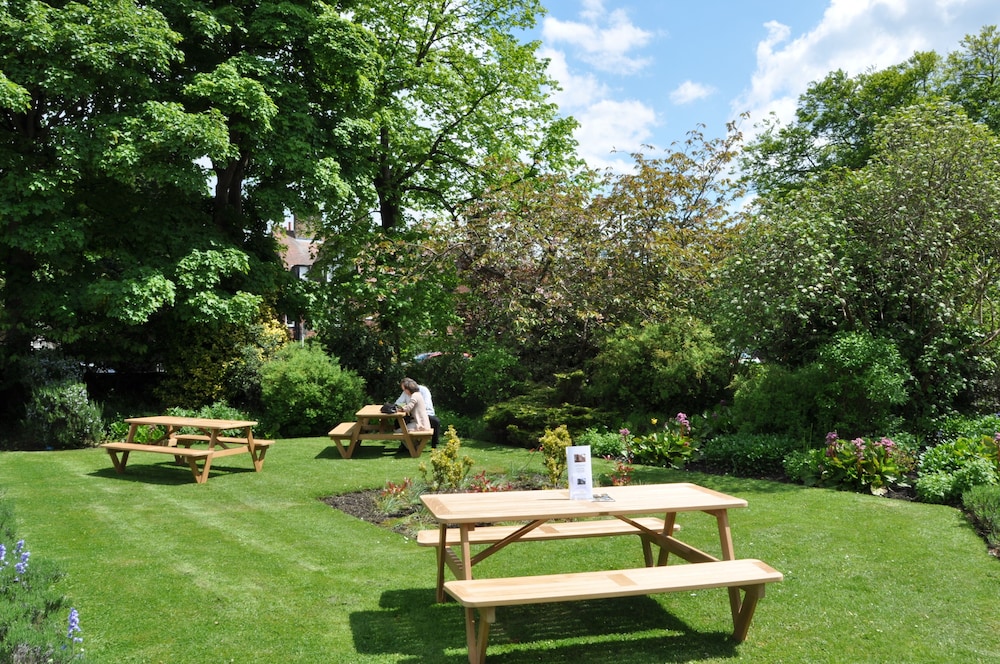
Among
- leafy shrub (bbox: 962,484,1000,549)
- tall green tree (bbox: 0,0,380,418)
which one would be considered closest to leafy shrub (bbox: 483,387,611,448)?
tall green tree (bbox: 0,0,380,418)

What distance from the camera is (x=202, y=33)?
14703 millimetres

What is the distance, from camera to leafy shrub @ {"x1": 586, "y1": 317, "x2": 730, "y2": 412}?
1327 cm

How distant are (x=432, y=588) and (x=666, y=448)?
6514 millimetres

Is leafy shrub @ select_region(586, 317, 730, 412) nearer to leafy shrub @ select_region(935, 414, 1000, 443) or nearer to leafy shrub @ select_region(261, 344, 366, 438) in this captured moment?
leafy shrub @ select_region(935, 414, 1000, 443)

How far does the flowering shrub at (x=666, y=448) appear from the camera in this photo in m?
11.5

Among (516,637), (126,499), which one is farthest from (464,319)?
(516,637)

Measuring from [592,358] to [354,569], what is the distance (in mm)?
9390

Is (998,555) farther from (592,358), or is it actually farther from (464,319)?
(464,319)

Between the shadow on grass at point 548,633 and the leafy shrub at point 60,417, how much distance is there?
425 inches

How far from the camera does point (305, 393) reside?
49.8 feet

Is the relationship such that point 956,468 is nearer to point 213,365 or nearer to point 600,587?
point 600,587

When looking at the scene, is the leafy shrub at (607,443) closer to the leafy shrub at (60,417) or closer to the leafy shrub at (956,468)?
the leafy shrub at (956,468)

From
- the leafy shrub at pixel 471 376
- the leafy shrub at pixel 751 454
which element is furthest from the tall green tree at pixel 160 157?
the leafy shrub at pixel 751 454

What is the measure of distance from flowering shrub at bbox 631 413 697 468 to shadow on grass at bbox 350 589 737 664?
602 cm
